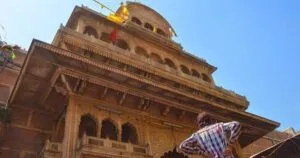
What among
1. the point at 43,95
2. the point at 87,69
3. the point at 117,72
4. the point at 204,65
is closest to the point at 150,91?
the point at 117,72

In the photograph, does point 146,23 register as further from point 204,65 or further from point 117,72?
point 117,72

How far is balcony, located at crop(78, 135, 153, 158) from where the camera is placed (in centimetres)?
821

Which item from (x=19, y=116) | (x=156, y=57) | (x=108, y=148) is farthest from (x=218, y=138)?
(x=156, y=57)

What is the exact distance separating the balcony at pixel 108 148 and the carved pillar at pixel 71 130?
241 mm

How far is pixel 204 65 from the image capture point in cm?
1778

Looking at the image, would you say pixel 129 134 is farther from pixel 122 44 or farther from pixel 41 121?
pixel 122 44

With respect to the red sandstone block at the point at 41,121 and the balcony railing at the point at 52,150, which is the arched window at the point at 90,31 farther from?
the balcony railing at the point at 52,150

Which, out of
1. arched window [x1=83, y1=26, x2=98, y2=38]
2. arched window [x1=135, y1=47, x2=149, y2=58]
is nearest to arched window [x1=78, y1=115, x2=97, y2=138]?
arched window [x1=83, y1=26, x2=98, y2=38]

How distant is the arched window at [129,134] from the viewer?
10.2m

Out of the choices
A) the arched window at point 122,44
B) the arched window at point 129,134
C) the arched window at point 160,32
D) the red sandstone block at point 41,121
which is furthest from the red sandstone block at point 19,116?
the arched window at point 160,32

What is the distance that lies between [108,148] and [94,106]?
73.1 inches

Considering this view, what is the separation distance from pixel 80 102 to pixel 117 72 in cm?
169

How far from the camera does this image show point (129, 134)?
34.9 feet

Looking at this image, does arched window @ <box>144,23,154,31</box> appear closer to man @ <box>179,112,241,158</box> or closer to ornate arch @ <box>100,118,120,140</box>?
ornate arch @ <box>100,118,120,140</box>
